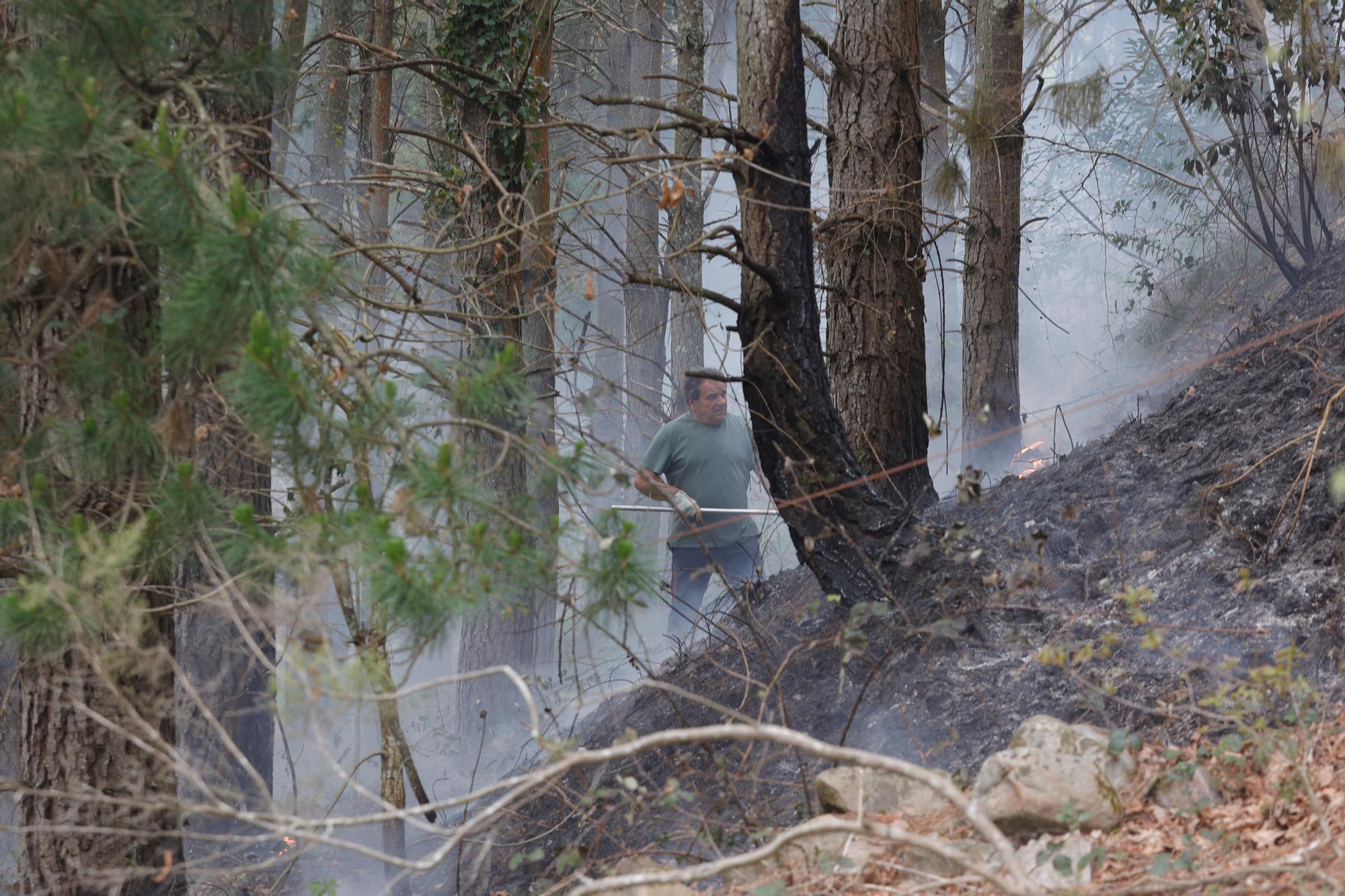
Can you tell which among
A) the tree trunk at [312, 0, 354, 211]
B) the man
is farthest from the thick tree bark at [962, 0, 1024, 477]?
the tree trunk at [312, 0, 354, 211]

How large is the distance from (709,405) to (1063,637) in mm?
3474

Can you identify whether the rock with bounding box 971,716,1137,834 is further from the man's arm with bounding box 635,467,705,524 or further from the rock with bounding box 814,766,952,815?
the man's arm with bounding box 635,467,705,524

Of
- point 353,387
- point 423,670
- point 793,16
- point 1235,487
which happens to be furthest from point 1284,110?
point 423,670

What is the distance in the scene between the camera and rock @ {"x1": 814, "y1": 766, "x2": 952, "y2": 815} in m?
3.45

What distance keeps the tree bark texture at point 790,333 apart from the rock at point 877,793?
4.13ft

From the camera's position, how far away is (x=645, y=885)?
9.92 feet

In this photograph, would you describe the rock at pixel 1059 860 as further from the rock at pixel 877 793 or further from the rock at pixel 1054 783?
the rock at pixel 877 793

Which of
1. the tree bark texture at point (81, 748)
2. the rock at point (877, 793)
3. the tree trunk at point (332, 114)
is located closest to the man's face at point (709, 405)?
the rock at point (877, 793)

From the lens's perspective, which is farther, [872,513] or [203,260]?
[872,513]

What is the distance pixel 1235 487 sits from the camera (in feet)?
14.7

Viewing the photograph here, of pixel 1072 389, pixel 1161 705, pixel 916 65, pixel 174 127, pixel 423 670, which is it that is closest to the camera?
pixel 174 127

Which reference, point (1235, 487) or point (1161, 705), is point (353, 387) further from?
point (1235, 487)

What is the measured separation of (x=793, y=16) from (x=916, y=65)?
4.61 ft

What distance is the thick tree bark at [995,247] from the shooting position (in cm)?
753
